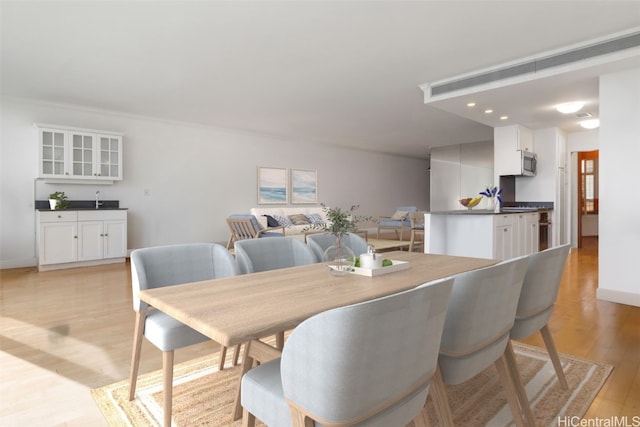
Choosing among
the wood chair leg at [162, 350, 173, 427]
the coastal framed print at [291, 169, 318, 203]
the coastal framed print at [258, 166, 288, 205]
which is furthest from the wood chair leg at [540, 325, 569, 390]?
the coastal framed print at [291, 169, 318, 203]

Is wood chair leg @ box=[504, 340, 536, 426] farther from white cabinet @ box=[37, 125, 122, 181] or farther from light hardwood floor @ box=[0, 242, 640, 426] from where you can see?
white cabinet @ box=[37, 125, 122, 181]

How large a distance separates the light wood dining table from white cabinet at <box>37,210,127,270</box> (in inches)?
196

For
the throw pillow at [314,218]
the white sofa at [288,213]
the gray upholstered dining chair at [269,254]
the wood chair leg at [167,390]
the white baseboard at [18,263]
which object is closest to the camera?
the wood chair leg at [167,390]

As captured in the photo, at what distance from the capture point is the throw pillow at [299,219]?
8156 mm

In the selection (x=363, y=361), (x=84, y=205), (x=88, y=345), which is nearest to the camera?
(x=363, y=361)

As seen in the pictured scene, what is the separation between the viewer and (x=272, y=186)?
8.60m

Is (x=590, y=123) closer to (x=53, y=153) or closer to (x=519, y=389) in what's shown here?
(x=519, y=389)

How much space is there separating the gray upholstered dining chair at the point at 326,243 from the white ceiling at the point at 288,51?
1.79 meters

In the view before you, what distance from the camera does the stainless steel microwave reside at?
6098 millimetres

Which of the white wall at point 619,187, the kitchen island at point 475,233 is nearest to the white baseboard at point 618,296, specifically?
the white wall at point 619,187

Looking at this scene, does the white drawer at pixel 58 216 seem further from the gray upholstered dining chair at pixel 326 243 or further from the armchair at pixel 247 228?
the gray upholstered dining chair at pixel 326 243

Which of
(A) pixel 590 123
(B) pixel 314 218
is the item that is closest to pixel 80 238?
(B) pixel 314 218

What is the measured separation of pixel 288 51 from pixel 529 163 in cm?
462

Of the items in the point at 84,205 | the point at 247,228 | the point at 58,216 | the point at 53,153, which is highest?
the point at 53,153
